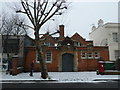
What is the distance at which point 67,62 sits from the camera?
26.8 m

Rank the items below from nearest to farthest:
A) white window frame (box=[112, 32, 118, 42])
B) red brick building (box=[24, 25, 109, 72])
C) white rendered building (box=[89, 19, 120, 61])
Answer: red brick building (box=[24, 25, 109, 72]) < white rendered building (box=[89, 19, 120, 61]) < white window frame (box=[112, 32, 118, 42])

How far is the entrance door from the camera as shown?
1053 inches

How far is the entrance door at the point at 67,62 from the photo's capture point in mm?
26734

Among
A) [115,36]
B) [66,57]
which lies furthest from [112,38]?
[66,57]

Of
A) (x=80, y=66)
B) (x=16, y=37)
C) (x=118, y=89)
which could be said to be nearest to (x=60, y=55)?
(x=80, y=66)

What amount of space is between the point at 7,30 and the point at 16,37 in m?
2.06

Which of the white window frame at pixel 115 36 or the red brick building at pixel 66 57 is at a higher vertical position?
the white window frame at pixel 115 36

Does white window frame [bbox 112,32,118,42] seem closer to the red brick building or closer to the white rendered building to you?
the white rendered building

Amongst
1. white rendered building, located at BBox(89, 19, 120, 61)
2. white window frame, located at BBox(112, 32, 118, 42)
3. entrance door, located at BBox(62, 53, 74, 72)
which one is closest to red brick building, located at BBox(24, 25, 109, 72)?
entrance door, located at BBox(62, 53, 74, 72)

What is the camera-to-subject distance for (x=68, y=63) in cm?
2684

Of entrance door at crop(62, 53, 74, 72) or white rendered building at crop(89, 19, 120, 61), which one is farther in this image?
white rendered building at crop(89, 19, 120, 61)

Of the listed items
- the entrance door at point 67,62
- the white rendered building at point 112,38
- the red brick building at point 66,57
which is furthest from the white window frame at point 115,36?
the entrance door at point 67,62

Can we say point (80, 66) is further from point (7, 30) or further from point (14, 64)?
point (7, 30)

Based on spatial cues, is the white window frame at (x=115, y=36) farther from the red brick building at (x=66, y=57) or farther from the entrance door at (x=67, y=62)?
the entrance door at (x=67, y=62)
